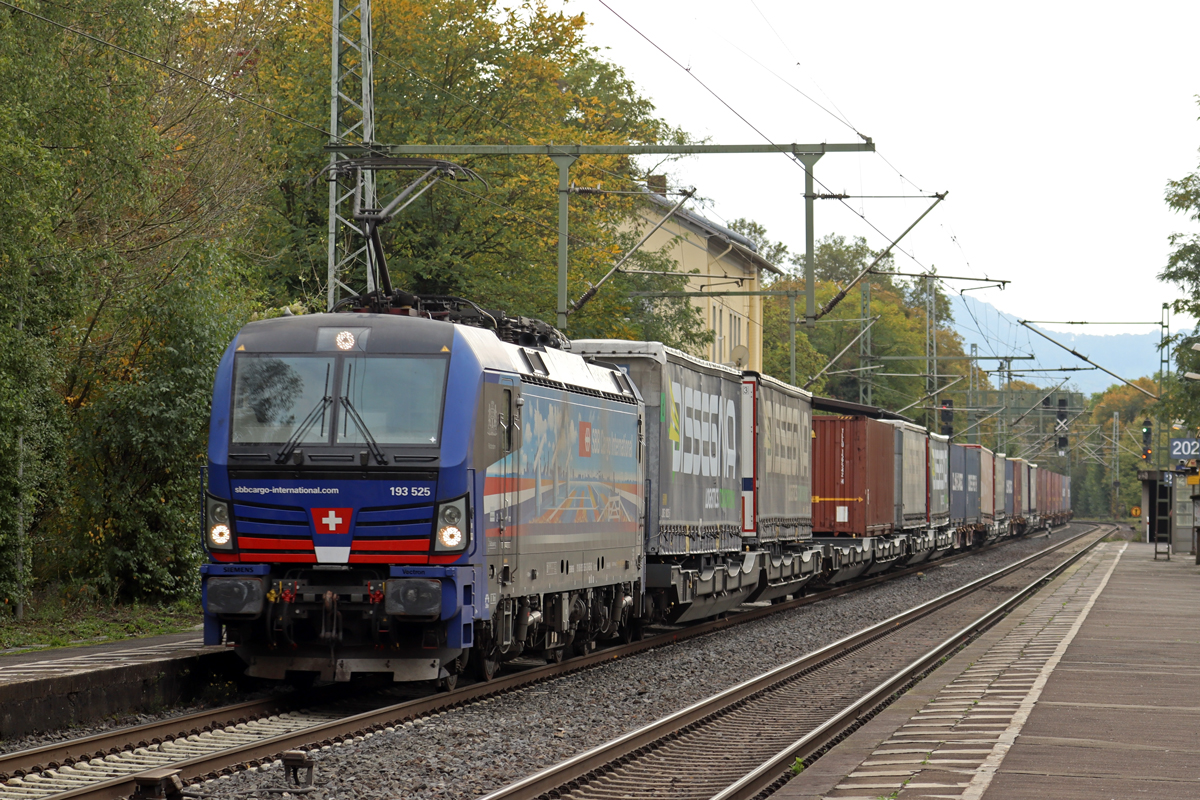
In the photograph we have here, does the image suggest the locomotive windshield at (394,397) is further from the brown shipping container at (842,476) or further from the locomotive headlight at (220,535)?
the brown shipping container at (842,476)

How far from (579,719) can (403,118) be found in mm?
24386

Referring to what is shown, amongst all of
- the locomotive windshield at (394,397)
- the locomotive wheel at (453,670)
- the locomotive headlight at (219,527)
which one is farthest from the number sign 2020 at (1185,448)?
the locomotive headlight at (219,527)

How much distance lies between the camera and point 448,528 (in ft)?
40.1

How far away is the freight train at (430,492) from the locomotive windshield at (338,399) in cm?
1

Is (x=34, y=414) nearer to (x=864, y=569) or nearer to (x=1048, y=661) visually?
(x=1048, y=661)

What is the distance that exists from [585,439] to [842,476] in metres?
15.8

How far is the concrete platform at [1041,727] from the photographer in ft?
28.6

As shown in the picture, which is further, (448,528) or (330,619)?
(448,528)

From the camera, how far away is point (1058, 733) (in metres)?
10.7

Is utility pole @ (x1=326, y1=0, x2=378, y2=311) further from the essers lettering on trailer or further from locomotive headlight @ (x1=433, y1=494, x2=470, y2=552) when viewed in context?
locomotive headlight @ (x1=433, y1=494, x2=470, y2=552)

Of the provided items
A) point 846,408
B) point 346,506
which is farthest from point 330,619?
point 846,408

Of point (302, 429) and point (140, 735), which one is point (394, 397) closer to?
point (302, 429)

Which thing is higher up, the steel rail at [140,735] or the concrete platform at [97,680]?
the concrete platform at [97,680]

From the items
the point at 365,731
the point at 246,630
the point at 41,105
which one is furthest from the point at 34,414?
the point at 365,731
